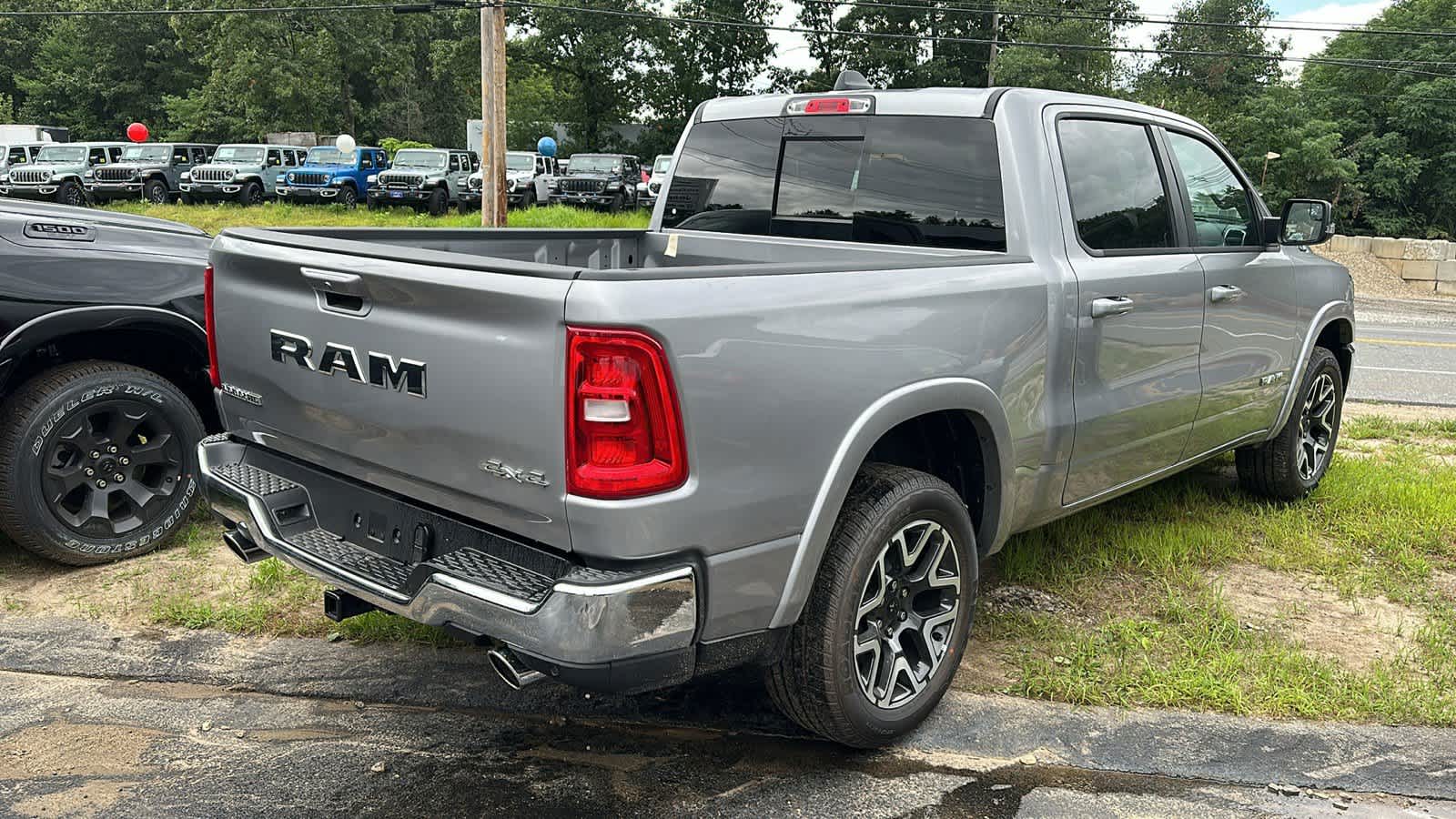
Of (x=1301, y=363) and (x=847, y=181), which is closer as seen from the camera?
(x=847, y=181)

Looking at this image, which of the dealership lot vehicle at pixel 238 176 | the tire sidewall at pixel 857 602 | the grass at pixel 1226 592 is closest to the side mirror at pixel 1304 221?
the grass at pixel 1226 592

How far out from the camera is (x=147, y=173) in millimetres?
29438

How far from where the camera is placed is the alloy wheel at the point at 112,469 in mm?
4457

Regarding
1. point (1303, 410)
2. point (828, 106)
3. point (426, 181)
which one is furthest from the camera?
point (426, 181)

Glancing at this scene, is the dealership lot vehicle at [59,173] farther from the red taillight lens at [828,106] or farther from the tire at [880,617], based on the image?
the tire at [880,617]

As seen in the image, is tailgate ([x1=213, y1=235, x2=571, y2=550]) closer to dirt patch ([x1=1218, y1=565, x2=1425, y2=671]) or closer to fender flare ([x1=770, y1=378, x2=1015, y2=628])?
fender flare ([x1=770, y1=378, x2=1015, y2=628])

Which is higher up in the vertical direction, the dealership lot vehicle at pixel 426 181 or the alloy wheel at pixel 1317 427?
the dealership lot vehicle at pixel 426 181

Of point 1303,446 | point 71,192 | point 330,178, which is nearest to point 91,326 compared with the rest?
point 1303,446

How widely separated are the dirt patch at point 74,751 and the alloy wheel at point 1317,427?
5035 mm

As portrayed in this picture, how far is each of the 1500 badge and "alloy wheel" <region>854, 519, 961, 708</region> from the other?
3.24 ft

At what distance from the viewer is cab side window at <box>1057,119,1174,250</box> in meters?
3.90

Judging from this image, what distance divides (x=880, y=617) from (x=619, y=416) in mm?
1172

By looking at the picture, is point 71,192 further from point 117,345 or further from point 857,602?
point 857,602

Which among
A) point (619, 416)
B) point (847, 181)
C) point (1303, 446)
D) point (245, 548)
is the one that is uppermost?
point (847, 181)
